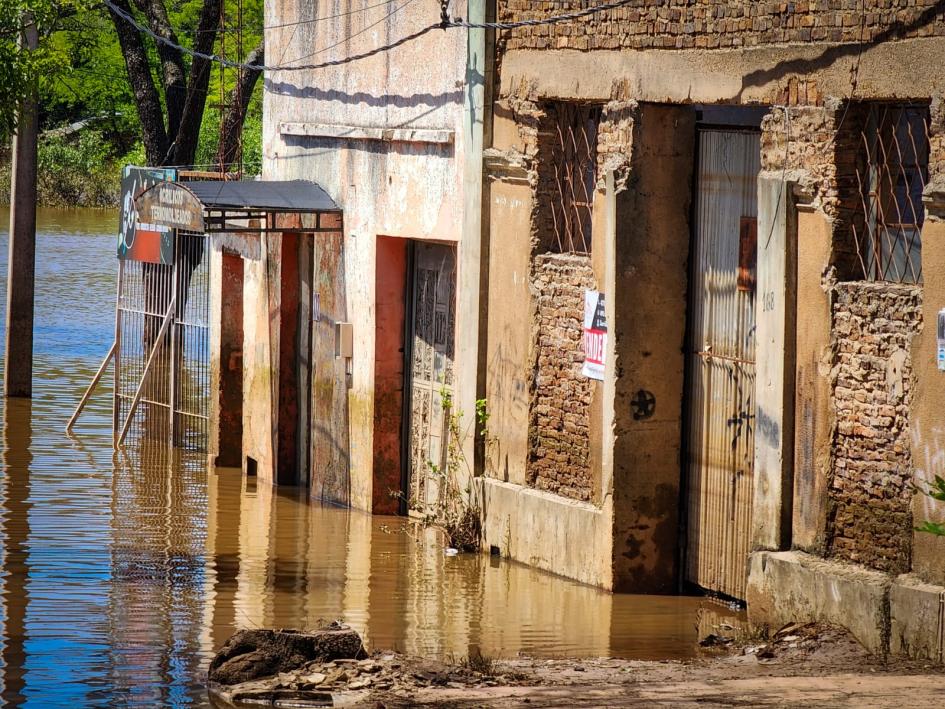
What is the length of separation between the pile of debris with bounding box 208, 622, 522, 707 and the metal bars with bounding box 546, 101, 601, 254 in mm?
4144

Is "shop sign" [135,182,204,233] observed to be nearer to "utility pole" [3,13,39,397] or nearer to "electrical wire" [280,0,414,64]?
"electrical wire" [280,0,414,64]

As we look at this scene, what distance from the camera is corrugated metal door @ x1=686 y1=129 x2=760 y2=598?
1120 cm

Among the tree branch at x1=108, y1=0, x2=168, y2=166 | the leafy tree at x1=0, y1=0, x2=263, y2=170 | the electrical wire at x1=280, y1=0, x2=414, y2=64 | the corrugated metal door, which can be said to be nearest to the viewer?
the corrugated metal door

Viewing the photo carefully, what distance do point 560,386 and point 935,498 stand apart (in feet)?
13.0

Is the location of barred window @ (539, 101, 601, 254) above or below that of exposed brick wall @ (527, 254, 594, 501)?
above

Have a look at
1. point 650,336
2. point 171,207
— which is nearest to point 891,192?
point 650,336

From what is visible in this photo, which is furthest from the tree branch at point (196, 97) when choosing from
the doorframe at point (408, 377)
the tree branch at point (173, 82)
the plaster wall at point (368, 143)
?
the doorframe at point (408, 377)

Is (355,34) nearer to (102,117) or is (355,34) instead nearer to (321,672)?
(321,672)

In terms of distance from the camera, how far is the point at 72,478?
16.2m

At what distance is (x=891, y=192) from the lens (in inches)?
391

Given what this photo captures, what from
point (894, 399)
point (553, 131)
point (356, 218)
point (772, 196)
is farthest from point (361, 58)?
point (894, 399)

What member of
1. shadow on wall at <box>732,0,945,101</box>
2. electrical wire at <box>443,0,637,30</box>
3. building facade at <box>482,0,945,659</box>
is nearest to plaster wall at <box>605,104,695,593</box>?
building facade at <box>482,0,945,659</box>

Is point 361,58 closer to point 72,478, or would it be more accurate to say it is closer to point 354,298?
point 354,298

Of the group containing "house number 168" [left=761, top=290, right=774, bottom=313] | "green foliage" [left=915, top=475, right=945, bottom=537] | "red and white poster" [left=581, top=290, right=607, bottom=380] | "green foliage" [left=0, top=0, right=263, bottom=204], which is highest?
"green foliage" [left=0, top=0, right=263, bottom=204]
